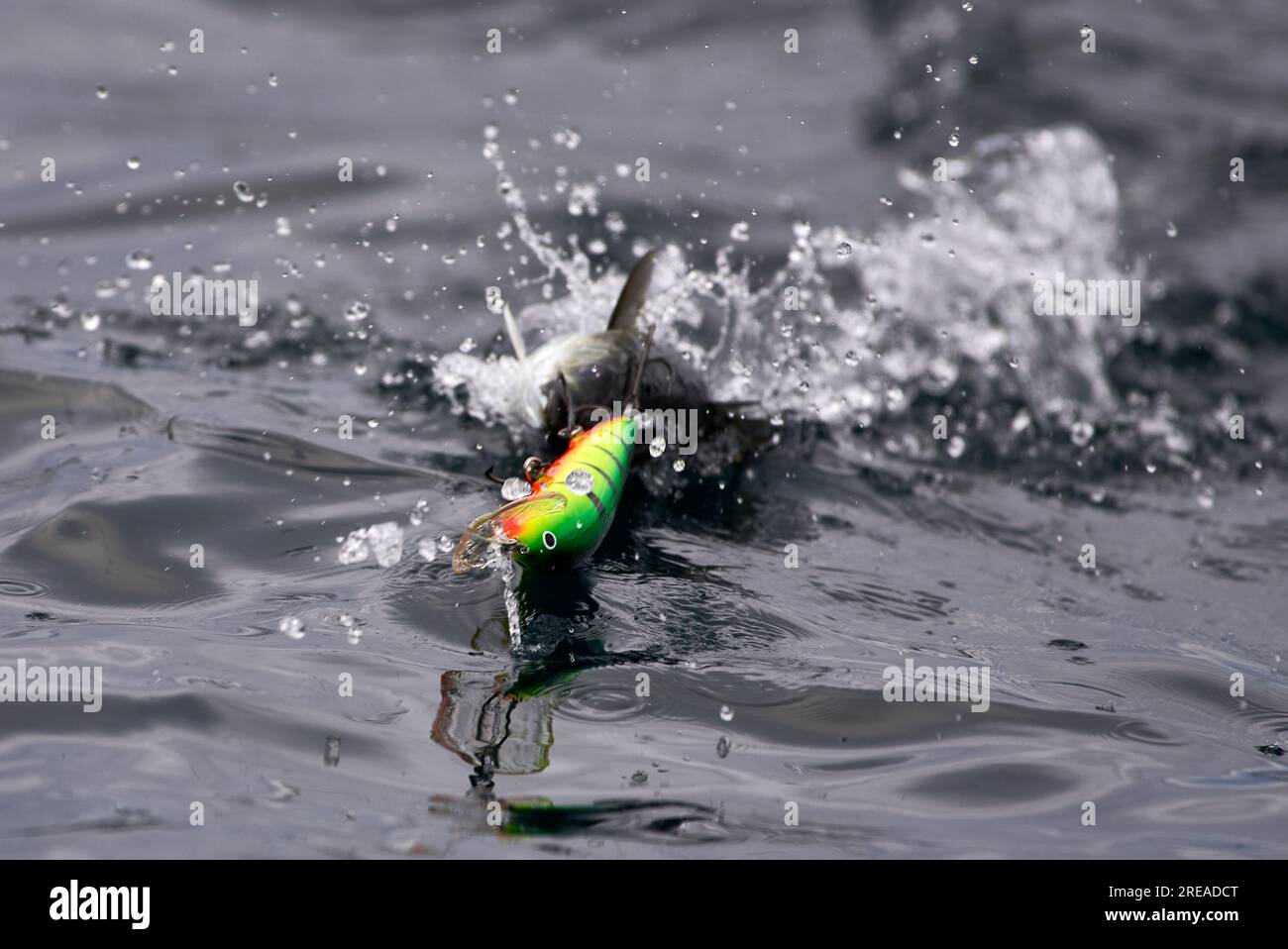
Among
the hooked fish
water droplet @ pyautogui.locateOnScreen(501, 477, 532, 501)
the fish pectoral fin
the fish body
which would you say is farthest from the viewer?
the fish pectoral fin

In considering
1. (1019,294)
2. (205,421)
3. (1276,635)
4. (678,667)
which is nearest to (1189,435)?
(1019,294)

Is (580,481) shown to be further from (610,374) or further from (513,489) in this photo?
(610,374)

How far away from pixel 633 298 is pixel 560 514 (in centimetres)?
204

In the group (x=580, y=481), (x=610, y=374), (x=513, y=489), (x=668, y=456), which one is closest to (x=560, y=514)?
(x=580, y=481)

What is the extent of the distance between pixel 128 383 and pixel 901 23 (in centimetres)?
769

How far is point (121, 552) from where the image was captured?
5109 mm

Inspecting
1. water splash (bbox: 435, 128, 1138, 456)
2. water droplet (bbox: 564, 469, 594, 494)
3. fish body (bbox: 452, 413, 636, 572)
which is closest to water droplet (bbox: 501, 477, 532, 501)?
fish body (bbox: 452, 413, 636, 572)

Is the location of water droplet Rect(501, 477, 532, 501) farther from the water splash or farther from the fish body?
the water splash

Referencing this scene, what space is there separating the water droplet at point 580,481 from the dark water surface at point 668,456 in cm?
54

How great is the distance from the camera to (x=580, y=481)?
14.4 ft

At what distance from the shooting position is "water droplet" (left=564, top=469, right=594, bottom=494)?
435 cm

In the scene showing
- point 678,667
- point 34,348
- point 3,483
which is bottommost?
point 678,667

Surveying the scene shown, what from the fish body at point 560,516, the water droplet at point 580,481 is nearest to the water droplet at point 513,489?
the fish body at point 560,516
